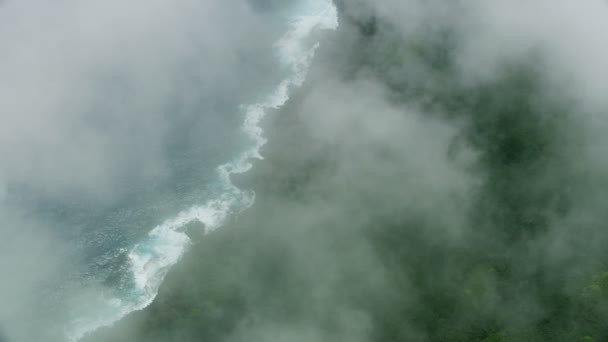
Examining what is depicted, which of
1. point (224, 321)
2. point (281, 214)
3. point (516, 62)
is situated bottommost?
point (224, 321)

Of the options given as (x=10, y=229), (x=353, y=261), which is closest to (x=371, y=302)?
(x=353, y=261)

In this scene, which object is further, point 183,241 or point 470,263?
point 183,241

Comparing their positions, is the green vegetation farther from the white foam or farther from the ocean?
the ocean

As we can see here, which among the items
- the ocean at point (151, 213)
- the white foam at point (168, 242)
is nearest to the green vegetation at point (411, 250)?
the white foam at point (168, 242)

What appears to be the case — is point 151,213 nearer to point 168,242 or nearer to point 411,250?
point 168,242

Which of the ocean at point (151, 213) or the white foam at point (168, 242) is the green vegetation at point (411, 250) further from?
the ocean at point (151, 213)

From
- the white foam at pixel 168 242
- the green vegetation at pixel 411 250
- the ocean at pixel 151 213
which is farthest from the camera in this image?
the ocean at pixel 151 213

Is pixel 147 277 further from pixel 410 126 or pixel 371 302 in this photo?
pixel 410 126

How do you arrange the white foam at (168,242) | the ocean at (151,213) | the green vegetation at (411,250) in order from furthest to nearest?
1. the ocean at (151,213)
2. the white foam at (168,242)
3. the green vegetation at (411,250)

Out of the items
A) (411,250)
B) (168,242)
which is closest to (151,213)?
(168,242)

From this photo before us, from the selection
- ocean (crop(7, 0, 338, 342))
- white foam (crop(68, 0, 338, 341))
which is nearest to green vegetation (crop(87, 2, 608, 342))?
white foam (crop(68, 0, 338, 341))

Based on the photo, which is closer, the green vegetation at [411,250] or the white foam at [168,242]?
the green vegetation at [411,250]
